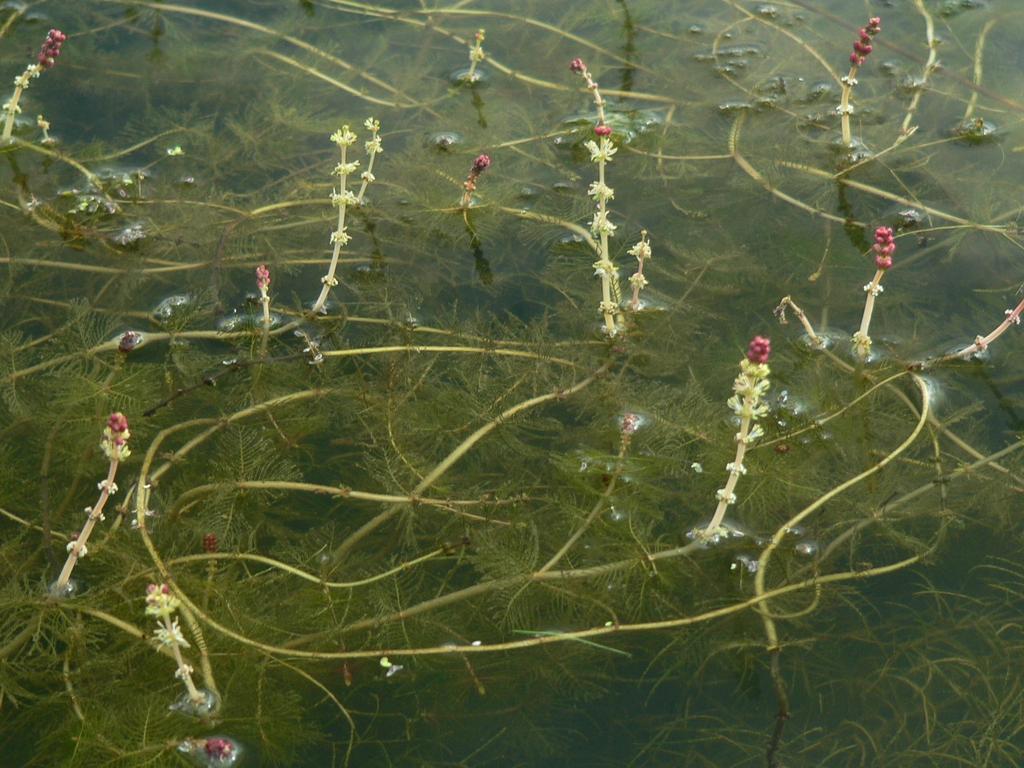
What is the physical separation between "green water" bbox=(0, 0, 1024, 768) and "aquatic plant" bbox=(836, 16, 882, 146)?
0.08 meters

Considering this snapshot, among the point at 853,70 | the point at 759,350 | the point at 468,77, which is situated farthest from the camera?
the point at 468,77

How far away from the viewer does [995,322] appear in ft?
12.0

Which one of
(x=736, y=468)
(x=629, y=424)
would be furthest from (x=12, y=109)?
(x=736, y=468)

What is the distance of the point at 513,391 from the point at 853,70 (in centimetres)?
179

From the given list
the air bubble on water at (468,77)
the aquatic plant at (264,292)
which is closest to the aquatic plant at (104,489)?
the aquatic plant at (264,292)

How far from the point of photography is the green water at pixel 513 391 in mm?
2855

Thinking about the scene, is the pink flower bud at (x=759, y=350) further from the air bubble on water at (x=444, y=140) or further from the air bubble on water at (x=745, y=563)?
the air bubble on water at (x=444, y=140)

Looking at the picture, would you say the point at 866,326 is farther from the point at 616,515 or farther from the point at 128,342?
the point at 128,342

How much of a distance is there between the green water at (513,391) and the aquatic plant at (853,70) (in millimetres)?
81

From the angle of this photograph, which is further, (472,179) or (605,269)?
(472,179)

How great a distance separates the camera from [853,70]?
4.07 m

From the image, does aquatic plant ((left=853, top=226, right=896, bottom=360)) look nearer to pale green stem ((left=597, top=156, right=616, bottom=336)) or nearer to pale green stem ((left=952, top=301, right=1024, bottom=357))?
pale green stem ((left=952, top=301, right=1024, bottom=357))

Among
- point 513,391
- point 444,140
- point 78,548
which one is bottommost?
point 513,391

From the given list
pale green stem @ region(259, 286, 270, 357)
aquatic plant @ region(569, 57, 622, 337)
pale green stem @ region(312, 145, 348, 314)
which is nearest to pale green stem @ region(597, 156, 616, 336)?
aquatic plant @ region(569, 57, 622, 337)
